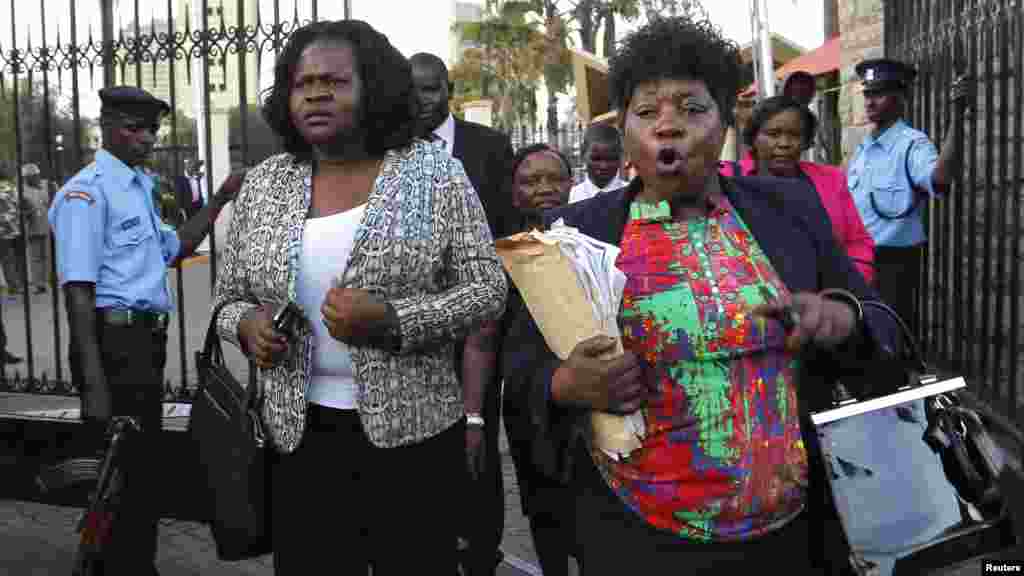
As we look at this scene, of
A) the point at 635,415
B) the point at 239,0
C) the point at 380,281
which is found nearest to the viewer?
the point at 635,415

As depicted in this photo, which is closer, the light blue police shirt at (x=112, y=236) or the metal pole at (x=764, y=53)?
the light blue police shirt at (x=112, y=236)

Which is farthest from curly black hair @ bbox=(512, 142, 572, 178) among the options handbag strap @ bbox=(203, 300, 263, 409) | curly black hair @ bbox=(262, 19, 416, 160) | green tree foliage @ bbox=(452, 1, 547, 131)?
green tree foliage @ bbox=(452, 1, 547, 131)

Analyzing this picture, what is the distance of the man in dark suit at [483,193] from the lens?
4488 mm

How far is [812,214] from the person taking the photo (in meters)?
2.46

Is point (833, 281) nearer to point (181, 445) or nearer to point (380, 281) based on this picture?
point (380, 281)

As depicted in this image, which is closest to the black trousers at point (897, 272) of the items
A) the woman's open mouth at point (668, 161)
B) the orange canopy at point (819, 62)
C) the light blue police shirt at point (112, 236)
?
the light blue police shirt at point (112, 236)

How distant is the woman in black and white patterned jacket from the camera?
287cm

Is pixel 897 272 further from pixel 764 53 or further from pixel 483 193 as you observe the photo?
pixel 764 53

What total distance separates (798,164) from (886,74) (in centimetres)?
171

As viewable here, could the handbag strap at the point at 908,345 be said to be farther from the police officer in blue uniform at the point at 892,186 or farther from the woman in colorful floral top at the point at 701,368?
the police officer in blue uniform at the point at 892,186

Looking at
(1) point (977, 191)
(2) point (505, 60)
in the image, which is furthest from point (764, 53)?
(2) point (505, 60)

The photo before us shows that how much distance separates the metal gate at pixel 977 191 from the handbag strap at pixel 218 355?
3.46m

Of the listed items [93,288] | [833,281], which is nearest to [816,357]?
[833,281]

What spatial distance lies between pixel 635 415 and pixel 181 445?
312 centimetres
